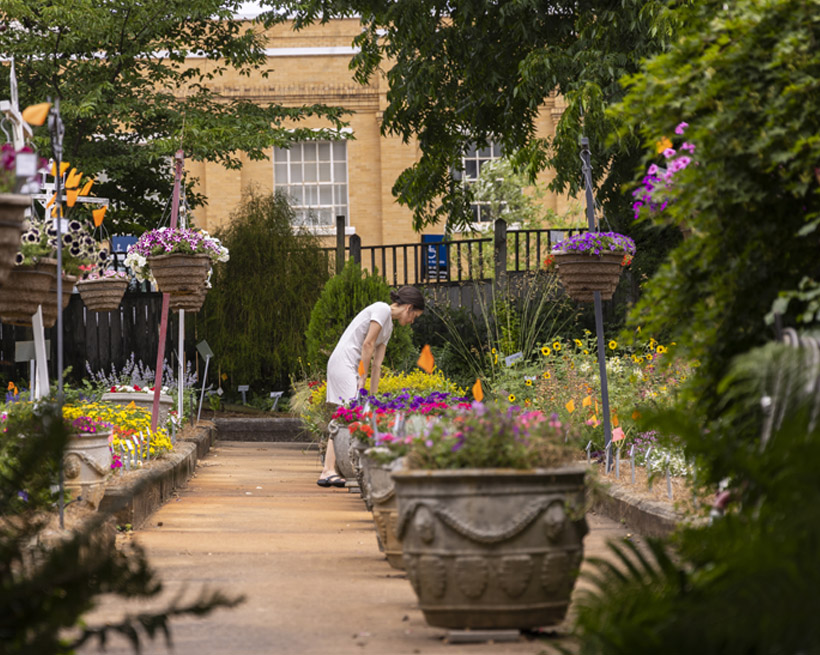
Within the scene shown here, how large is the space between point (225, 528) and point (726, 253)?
4.22 metres

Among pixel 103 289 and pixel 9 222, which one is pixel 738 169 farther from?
pixel 103 289

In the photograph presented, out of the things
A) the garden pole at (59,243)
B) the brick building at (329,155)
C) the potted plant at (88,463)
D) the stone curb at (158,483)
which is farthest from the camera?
the brick building at (329,155)

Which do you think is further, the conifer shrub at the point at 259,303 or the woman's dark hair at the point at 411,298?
the conifer shrub at the point at 259,303

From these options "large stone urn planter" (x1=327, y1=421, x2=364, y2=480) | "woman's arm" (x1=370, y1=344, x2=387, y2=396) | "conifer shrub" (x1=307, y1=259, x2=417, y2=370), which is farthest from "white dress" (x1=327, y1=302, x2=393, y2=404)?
"conifer shrub" (x1=307, y1=259, x2=417, y2=370)

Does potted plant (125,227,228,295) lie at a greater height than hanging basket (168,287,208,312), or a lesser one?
greater

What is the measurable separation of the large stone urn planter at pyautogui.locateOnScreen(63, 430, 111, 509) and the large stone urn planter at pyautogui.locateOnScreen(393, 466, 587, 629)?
309 centimetres

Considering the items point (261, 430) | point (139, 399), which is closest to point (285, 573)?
point (139, 399)

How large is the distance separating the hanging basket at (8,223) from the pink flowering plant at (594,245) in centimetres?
568

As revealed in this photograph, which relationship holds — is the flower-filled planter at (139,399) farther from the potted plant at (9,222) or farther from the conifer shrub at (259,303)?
the potted plant at (9,222)

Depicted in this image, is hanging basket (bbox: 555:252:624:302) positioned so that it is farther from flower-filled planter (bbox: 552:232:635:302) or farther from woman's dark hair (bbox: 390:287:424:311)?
woman's dark hair (bbox: 390:287:424:311)

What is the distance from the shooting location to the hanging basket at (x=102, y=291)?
9.44 m

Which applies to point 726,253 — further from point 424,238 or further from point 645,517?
point 424,238

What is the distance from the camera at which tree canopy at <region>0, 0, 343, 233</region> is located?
635 inches

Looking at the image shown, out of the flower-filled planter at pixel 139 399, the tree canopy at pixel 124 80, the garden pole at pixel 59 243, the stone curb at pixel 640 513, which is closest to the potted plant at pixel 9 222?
the garden pole at pixel 59 243
